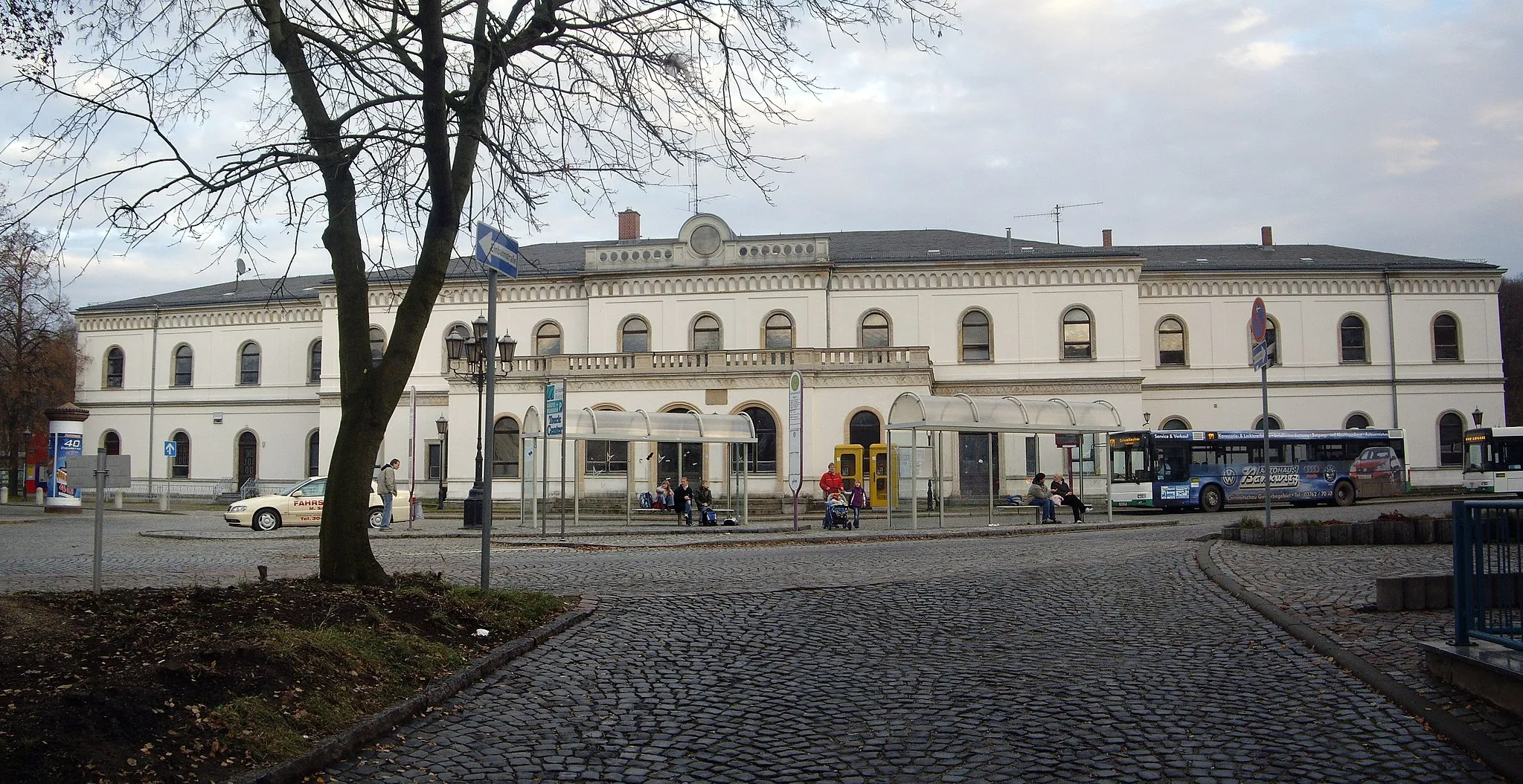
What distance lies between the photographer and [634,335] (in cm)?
4553

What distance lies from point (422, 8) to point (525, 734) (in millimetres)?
5824

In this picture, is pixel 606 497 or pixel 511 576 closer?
pixel 511 576

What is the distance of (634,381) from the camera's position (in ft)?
133

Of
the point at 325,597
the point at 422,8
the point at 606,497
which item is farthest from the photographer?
the point at 606,497

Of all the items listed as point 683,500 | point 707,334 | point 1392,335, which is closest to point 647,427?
point 683,500

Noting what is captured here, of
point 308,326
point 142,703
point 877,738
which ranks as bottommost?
point 877,738

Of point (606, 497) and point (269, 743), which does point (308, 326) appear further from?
point (269, 743)

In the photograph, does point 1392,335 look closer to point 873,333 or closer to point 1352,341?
point 1352,341

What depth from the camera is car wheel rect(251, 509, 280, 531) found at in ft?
88.9

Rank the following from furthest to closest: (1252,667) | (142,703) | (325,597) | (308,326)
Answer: (308,326) → (325,597) → (1252,667) → (142,703)

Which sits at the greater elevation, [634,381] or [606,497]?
[634,381]

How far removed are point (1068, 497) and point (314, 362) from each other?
35906 millimetres

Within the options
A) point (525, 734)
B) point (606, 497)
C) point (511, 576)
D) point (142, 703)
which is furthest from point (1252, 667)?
point (606, 497)

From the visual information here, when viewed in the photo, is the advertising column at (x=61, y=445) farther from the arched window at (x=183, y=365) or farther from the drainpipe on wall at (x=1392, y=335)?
the drainpipe on wall at (x=1392, y=335)
